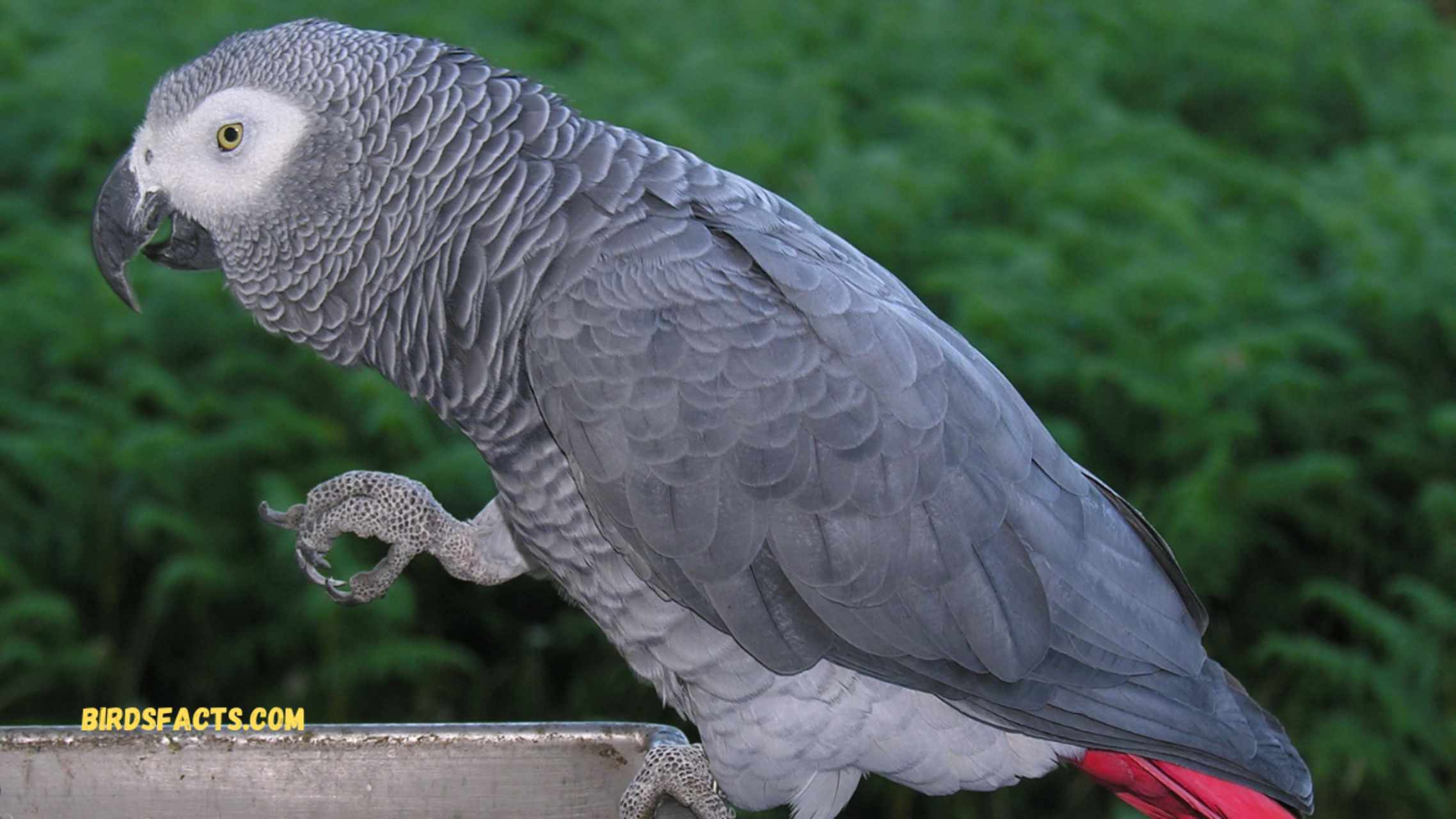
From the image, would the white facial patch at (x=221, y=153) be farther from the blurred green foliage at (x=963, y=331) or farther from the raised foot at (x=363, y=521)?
the blurred green foliage at (x=963, y=331)

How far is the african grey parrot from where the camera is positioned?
145cm

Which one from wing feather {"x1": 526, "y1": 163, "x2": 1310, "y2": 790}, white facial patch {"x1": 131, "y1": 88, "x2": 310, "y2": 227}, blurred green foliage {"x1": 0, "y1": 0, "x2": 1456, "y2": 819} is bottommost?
blurred green foliage {"x1": 0, "y1": 0, "x2": 1456, "y2": 819}

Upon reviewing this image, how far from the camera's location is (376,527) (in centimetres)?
174

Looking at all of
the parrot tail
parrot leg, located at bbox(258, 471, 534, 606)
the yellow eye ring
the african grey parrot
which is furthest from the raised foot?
the parrot tail

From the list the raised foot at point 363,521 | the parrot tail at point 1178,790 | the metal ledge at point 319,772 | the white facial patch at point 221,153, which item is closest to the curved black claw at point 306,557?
the raised foot at point 363,521

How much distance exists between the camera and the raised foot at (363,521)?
174 centimetres

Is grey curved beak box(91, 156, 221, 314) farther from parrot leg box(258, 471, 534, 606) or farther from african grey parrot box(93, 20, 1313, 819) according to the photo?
parrot leg box(258, 471, 534, 606)

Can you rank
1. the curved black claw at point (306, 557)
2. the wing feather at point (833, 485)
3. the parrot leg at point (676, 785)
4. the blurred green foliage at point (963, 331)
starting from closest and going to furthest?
the wing feather at point (833, 485) < the parrot leg at point (676, 785) < the curved black claw at point (306, 557) < the blurred green foliage at point (963, 331)

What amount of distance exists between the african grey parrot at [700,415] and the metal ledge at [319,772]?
0.44 ft

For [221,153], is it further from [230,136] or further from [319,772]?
[319,772]

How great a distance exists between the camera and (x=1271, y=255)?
3676 mm

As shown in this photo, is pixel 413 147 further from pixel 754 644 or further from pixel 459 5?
pixel 459 5

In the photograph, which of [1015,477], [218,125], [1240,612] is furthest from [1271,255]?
[218,125]

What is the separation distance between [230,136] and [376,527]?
510 mm
